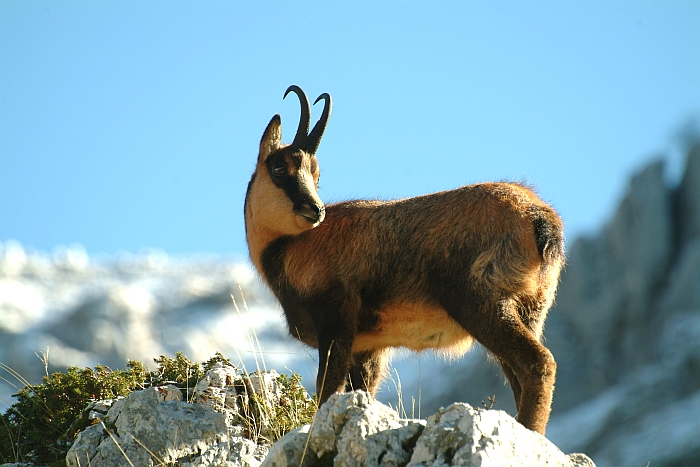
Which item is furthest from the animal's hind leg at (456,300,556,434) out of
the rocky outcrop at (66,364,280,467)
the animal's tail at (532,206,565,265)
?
the rocky outcrop at (66,364,280,467)

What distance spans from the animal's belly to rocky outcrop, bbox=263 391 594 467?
2180mm

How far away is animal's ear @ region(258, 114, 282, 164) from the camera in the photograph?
27.3 feet

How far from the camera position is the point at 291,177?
7.93m

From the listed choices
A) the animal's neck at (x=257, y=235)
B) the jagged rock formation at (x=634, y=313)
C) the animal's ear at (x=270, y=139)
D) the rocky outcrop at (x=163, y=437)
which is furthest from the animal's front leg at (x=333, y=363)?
the jagged rock formation at (x=634, y=313)

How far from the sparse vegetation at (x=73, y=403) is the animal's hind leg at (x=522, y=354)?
186 cm

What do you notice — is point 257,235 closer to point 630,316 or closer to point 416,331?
point 416,331

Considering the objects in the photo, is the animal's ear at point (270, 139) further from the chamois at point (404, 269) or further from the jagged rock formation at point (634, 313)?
the jagged rock formation at point (634, 313)

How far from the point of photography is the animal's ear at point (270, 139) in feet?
27.3

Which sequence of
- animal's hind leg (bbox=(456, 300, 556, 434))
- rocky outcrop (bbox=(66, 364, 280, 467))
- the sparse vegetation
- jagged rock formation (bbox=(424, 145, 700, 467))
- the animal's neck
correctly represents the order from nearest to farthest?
rocky outcrop (bbox=(66, 364, 280, 467)) < animal's hind leg (bbox=(456, 300, 556, 434)) < the sparse vegetation < the animal's neck < jagged rock formation (bbox=(424, 145, 700, 467))

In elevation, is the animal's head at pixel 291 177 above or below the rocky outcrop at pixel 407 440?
above

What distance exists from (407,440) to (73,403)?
437 cm

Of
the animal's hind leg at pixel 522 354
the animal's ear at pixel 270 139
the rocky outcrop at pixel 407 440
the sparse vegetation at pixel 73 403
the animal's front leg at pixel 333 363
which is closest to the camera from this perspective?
the rocky outcrop at pixel 407 440

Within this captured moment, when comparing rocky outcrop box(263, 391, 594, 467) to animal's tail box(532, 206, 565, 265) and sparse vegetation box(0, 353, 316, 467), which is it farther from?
animal's tail box(532, 206, 565, 265)

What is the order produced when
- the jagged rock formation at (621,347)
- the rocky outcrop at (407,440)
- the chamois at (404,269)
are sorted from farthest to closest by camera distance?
the jagged rock formation at (621,347) < the chamois at (404,269) < the rocky outcrop at (407,440)
